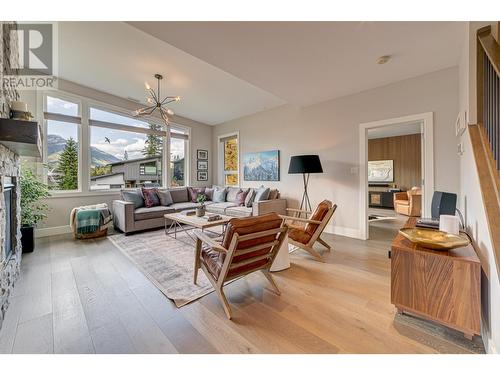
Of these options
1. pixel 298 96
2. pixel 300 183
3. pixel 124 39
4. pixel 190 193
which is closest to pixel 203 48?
pixel 124 39

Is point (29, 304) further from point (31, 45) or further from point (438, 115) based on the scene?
point (438, 115)

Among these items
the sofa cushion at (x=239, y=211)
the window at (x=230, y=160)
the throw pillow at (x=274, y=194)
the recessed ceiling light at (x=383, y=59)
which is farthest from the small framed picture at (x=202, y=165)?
the recessed ceiling light at (x=383, y=59)

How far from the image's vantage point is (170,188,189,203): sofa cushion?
5301mm

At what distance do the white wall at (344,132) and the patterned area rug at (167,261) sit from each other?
2673 millimetres

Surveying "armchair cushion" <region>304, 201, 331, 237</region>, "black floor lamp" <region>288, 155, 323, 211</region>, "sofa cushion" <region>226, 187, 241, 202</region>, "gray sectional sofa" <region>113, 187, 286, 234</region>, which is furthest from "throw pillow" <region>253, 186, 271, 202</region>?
"armchair cushion" <region>304, 201, 331, 237</region>

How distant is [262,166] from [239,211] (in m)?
1.51

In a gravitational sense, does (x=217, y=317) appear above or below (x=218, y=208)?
below

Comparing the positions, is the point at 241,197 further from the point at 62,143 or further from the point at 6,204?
the point at 62,143

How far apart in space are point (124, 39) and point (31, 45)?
4.63 feet

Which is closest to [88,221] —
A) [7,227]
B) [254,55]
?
[7,227]

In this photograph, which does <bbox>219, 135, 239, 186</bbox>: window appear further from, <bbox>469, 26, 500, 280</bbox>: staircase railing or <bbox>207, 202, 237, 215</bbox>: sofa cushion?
<bbox>469, 26, 500, 280</bbox>: staircase railing

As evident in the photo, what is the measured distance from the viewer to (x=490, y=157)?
1.47 metres

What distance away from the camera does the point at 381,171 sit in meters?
7.65
